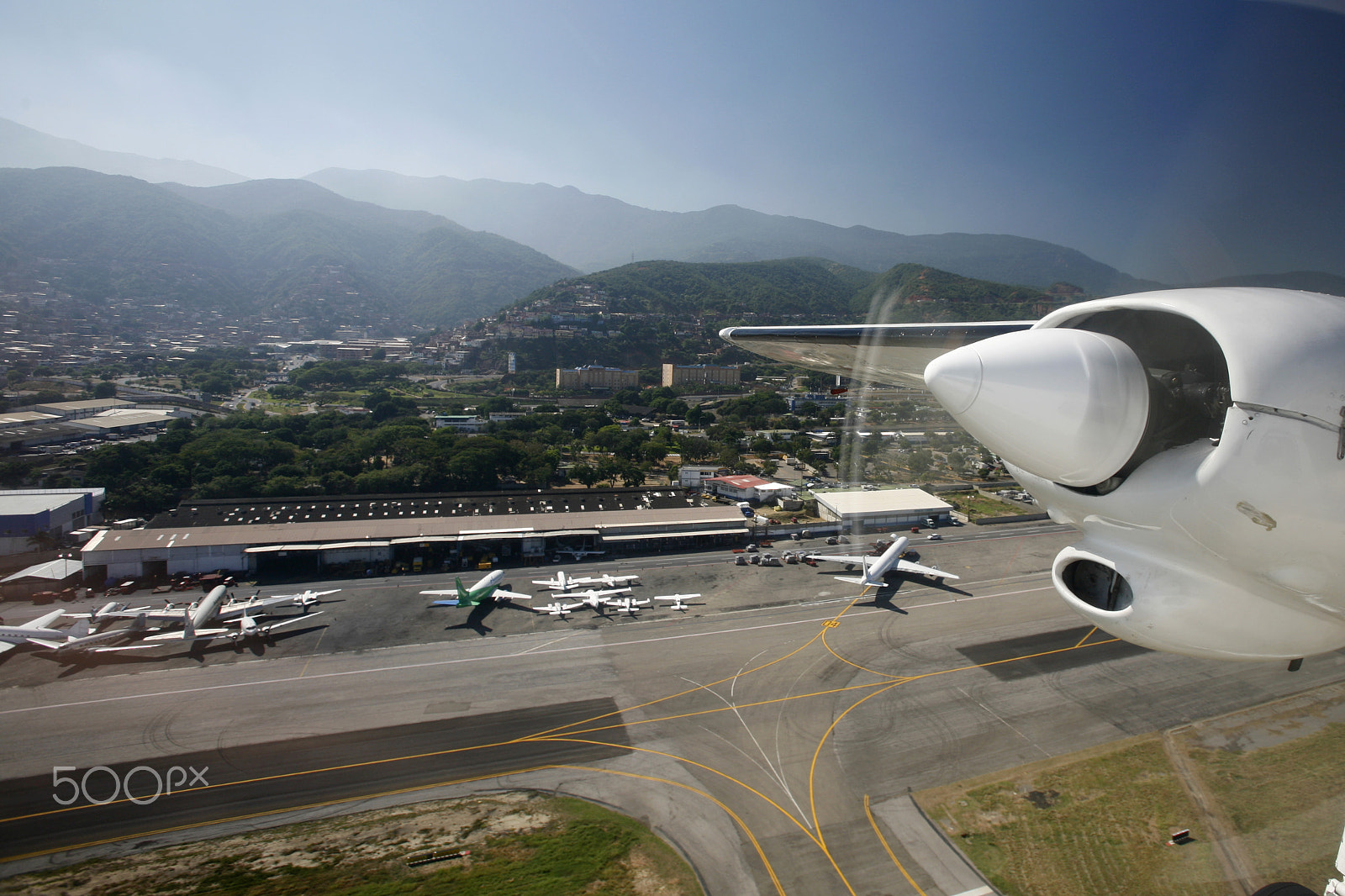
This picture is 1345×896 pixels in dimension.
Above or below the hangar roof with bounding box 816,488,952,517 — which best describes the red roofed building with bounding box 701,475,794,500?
below

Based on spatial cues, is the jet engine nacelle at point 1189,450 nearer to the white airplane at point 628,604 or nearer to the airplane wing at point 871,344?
the airplane wing at point 871,344

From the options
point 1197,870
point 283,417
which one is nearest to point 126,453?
point 283,417

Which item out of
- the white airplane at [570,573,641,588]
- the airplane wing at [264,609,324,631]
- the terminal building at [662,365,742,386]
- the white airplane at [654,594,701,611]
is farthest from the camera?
the terminal building at [662,365,742,386]

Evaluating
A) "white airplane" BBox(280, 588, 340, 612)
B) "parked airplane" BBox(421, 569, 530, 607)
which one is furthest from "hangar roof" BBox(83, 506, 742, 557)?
"parked airplane" BBox(421, 569, 530, 607)

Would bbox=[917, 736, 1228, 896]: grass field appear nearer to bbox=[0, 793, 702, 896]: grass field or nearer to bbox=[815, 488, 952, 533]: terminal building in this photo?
bbox=[0, 793, 702, 896]: grass field

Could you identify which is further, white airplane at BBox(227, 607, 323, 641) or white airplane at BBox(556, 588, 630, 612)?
white airplane at BBox(556, 588, 630, 612)

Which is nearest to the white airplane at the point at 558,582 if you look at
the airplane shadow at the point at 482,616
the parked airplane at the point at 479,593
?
the parked airplane at the point at 479,593
